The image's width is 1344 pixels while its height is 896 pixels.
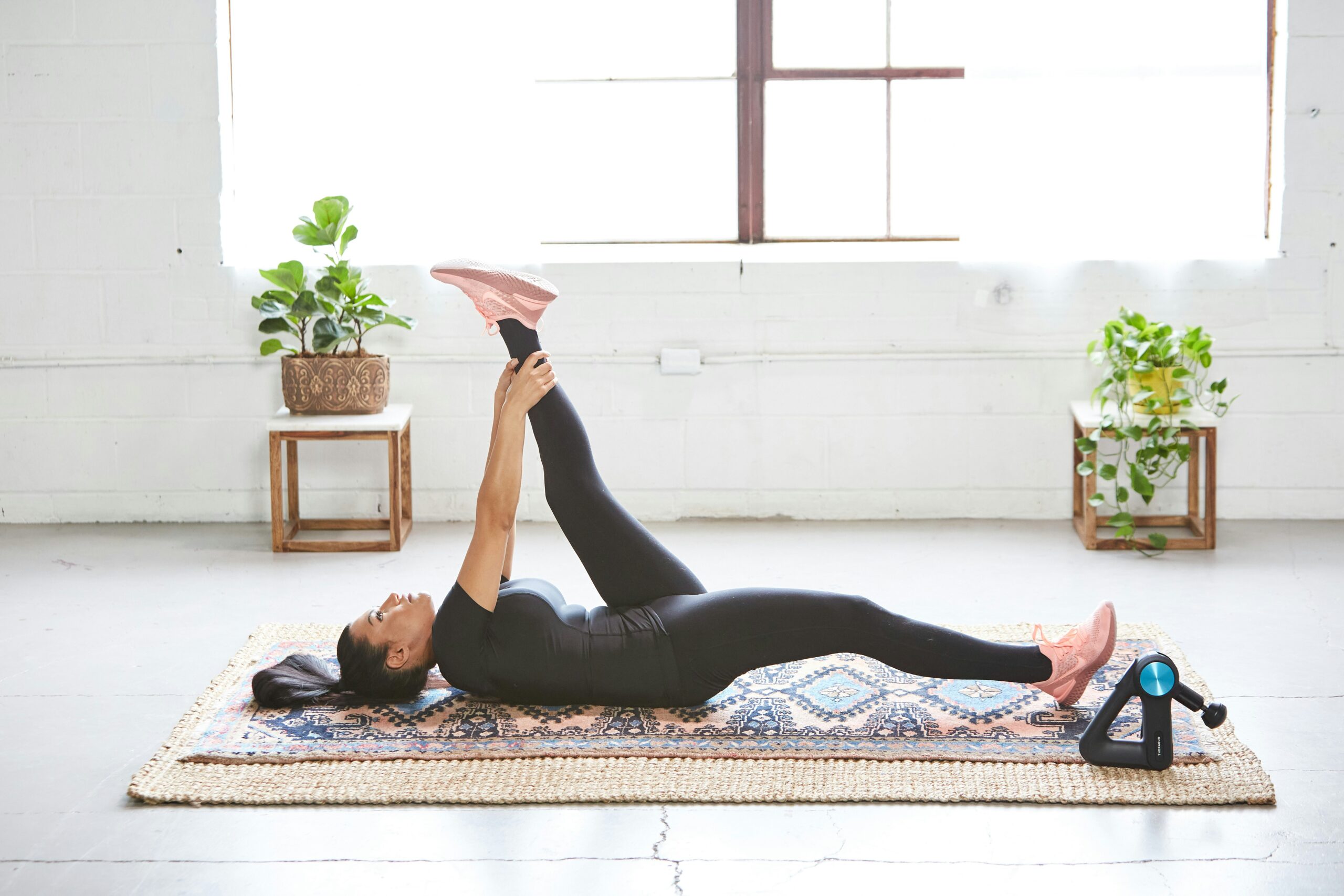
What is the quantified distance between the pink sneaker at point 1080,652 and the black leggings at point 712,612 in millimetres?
27

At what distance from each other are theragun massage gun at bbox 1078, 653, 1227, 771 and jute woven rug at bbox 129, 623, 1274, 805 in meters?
0.03

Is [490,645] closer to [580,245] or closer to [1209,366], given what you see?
[580,245]

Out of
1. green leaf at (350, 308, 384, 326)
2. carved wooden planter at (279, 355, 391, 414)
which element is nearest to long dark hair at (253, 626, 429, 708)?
carved wooden planter at (279, 355, 391, 414)

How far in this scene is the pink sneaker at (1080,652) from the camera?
2547mm

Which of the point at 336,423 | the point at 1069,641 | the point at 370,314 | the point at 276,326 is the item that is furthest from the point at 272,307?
the point at 1069,641

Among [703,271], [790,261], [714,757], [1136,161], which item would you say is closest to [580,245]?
[703,271]

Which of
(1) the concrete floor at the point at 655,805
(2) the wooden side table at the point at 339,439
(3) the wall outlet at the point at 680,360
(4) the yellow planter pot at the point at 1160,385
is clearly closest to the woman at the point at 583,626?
(1) the concrete floor at the point at 655,805

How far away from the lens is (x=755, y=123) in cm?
469

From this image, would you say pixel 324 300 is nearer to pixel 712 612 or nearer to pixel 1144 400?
pixel 712 612

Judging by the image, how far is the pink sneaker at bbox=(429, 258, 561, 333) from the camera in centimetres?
265

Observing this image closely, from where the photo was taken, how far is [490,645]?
101 inches

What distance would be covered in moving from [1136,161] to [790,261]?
126 cm

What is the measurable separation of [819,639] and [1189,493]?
2523 millimetres

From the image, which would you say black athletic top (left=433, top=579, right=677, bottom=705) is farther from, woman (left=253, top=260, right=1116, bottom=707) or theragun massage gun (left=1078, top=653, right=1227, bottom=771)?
theragun massage gun (left=1078, top=653, right=1227, bottom=771)
